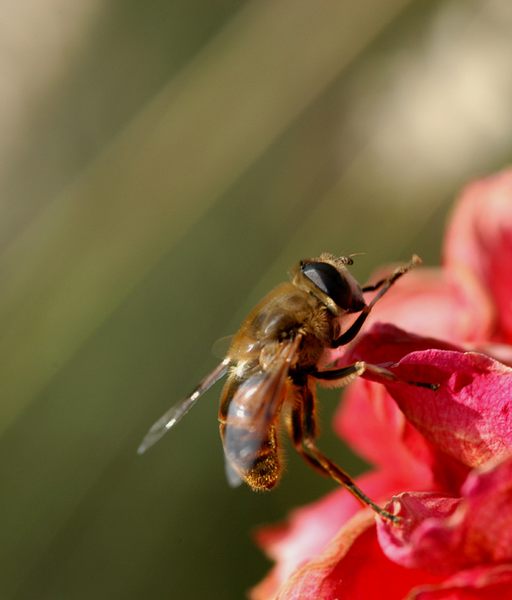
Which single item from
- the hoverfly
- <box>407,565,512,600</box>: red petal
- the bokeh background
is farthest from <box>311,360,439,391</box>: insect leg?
the bokeh background

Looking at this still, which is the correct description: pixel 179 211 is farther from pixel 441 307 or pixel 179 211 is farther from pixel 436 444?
pixel 436 444

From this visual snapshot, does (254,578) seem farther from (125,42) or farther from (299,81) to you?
(125,42)

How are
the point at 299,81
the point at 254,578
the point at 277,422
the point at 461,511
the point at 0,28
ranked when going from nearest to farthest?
1. the point at 461,511
2. the point at 277,422
3. the point at 254,578
4. the point at 299,81
5. the point at 0,28

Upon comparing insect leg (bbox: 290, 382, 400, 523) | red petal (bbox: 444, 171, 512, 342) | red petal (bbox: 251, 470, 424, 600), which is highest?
red petal (bbox: 444, 171, 512, 342)

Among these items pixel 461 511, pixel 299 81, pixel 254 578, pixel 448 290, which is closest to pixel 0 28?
pixel 299 81

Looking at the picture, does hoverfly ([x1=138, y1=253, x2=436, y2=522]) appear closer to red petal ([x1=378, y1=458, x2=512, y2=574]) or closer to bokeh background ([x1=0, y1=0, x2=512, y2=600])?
red petal ([x1=378, y1=458, x2=512, y2=574])

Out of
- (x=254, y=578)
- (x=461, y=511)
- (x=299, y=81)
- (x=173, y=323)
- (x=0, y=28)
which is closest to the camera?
(x=461, y=511)

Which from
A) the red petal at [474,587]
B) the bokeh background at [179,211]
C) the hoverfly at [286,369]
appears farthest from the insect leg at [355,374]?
the bokeh background at [179,211]

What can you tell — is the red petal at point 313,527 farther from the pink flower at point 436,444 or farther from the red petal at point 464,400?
the red petal at point 464,400
